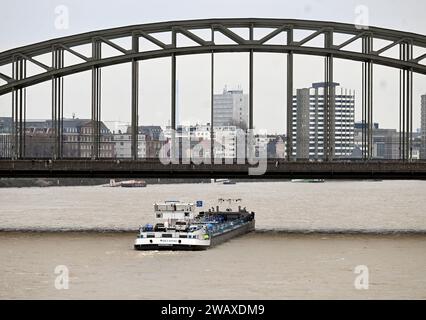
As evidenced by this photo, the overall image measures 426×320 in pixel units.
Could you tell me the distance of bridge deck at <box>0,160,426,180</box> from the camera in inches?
2837

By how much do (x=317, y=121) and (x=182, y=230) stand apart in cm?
8495

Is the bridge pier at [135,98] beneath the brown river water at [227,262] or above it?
above

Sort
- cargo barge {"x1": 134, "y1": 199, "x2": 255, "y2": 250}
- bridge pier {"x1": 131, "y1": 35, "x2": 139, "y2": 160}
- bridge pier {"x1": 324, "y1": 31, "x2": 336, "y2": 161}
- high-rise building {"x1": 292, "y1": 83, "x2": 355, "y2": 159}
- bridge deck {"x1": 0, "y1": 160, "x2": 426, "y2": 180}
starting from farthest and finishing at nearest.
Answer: high-rise building {"x1": 292, "y1": 83, "x2": 355, "y2": 159}
bridge pier {"x1": 131, "y1": 35, "x2": 139, "y2": 160}
bridge pier {"x1": 324, "y1": 31, "x2": 336, "y2": 161}
bridge deck {"x1": 0, "y1": 160, "x2": 426, "y2": 180}
cargo barge {"x1": 134, "y1": 199, "x2": 255, "y2": 250}

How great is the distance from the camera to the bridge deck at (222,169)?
72.1 meters

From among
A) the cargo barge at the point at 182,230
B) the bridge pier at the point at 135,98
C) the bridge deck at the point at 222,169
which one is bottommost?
the cargo barge at the point at 182,230

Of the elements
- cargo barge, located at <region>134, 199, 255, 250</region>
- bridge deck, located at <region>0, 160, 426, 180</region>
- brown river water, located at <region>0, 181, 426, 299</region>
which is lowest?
brown river water, located at <region>0, 181, 426, 299</region>

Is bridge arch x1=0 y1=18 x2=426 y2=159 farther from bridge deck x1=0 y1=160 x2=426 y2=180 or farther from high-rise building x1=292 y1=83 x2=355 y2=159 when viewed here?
high-rise building x1=292 y1=83 x2=355 y2=159

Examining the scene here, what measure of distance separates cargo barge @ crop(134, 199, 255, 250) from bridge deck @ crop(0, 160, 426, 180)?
11.0ft

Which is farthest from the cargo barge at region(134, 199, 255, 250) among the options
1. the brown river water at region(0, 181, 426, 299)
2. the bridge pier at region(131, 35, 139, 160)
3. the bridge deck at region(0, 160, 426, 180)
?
the bridge pier at region(131, 35, 139, 160)

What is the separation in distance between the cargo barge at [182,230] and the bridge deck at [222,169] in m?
3.35

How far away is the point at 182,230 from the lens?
6181 centimetres

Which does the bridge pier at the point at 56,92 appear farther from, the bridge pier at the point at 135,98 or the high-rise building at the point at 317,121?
the high-rise building at the point at 317,121

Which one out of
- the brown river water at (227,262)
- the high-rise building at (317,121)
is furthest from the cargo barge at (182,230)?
the high-rise building at (317,121)
